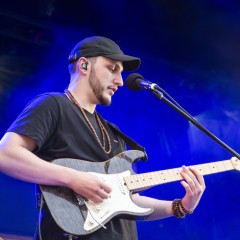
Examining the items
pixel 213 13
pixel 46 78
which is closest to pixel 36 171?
pixel 46 78

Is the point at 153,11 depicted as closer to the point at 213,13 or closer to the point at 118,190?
the point at 213,13

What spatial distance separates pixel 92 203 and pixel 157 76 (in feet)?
10.1

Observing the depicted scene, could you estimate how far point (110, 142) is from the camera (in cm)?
228

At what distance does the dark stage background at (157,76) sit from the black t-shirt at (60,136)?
1830 millimetres

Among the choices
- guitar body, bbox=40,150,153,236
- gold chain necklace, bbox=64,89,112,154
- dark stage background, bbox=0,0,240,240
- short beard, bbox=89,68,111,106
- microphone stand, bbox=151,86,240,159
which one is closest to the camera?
guitar body, bbox=40,150,153,236

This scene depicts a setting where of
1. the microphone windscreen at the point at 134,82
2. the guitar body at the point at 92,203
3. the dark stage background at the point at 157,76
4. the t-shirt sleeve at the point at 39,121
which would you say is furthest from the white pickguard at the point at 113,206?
the dark stage background at the point at 157,76

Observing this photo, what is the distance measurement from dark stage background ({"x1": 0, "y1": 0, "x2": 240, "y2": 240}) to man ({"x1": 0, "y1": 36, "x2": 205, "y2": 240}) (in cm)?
171

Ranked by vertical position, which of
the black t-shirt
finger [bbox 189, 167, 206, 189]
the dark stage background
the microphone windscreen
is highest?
the dark stage background

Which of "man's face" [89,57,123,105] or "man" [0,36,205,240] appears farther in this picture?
"man's face" [89,57,123,105]

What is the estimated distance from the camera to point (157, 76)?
483cm

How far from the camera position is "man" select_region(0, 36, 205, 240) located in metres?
1.88

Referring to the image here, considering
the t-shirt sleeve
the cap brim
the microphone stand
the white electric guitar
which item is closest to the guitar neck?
the white electric guitar

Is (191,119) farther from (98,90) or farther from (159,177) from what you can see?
(98,90)

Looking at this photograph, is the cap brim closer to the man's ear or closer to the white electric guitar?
the man's ear
